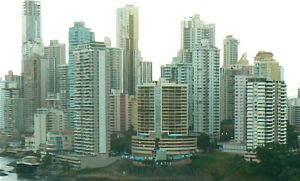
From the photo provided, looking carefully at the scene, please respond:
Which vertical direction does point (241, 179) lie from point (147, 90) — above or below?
below

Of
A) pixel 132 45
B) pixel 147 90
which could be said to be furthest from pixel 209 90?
pixel 132 45

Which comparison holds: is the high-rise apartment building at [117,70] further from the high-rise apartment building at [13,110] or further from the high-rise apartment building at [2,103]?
the high-rise apartment building at [2,103]

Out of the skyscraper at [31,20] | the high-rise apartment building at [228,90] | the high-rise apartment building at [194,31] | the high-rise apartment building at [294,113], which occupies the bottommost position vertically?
the high-rise apartment building at [294,113]

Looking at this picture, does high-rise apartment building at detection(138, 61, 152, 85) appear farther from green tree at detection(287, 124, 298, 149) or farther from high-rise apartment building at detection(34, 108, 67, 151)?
green tree at detection(287, 124, 298, 149)

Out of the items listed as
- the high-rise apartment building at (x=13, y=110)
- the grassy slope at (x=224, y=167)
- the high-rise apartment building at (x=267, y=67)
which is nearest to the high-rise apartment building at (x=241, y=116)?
the grassy slope at (x=224, y=167)

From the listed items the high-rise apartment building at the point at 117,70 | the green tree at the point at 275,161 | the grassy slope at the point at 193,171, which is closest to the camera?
the green tree at the point at 275,161

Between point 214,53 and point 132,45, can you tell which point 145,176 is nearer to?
point 214,53
